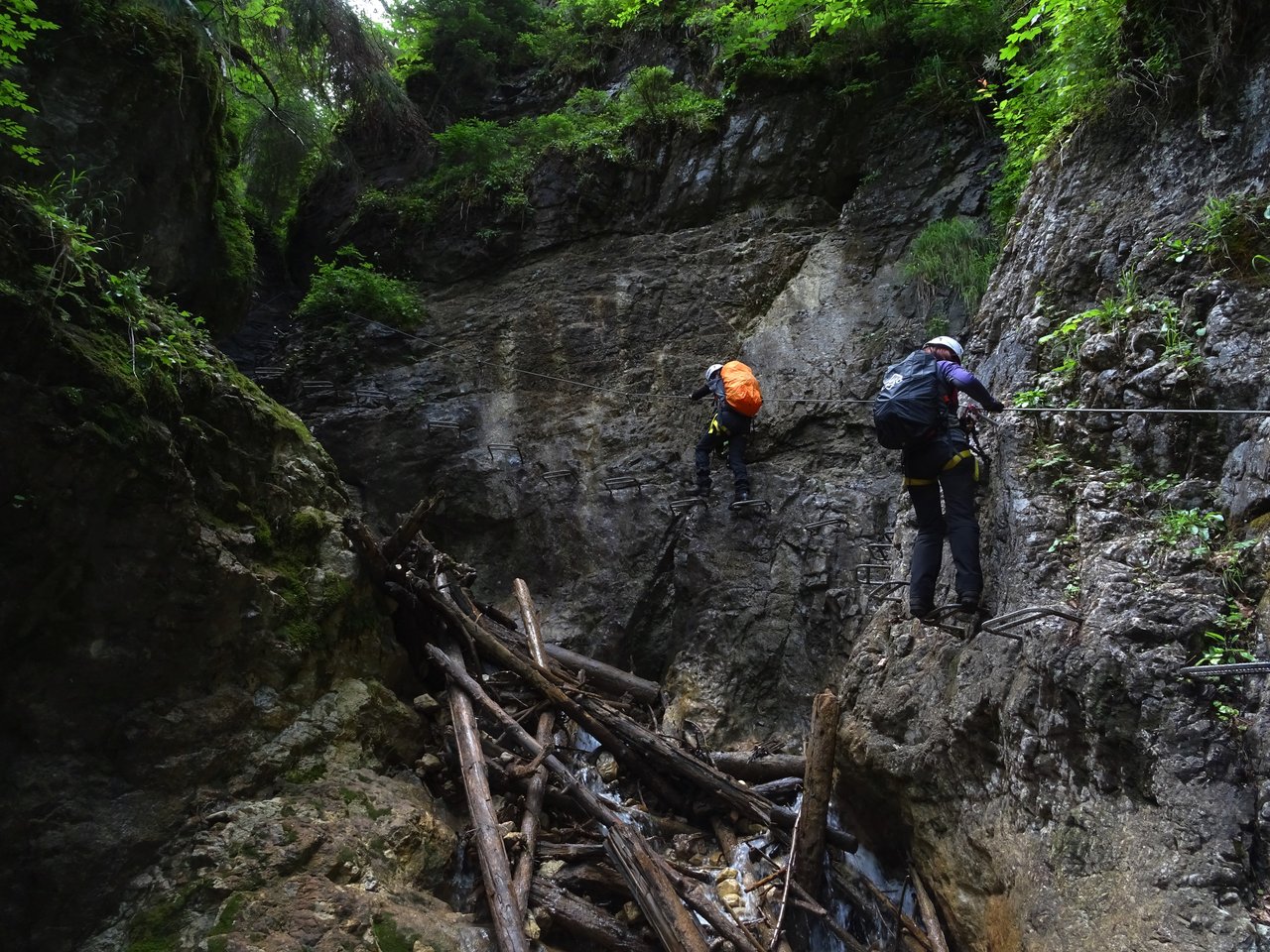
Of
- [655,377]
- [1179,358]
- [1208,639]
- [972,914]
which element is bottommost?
[972,914]

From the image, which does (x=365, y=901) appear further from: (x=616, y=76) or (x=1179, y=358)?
(x=616, y=76)

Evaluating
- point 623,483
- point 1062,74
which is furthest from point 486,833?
point 1062,74

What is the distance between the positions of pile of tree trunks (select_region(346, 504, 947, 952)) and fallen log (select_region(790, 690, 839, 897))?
0.01 m

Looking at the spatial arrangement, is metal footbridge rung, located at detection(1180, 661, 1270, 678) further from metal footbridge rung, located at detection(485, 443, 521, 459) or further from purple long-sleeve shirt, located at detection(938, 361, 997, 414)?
metal footbridge rung, located at detection(485, 443, 521, 459)

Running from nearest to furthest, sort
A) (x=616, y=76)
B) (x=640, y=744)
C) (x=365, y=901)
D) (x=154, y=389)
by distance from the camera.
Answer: (x=365, y=901)
(x=154, y=389)
(x=640, y=744)
(x=616, y=76)

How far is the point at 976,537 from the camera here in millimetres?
5453

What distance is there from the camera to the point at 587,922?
5637 mm

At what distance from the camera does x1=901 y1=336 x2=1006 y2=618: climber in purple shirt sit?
541cm

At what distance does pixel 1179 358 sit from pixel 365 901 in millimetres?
6190

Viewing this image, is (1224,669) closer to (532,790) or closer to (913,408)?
(913,408)

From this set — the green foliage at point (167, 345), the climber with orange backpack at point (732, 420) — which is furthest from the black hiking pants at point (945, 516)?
the green foliage at point (167, 345)

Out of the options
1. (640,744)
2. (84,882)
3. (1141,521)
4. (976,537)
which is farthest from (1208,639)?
(84,882)

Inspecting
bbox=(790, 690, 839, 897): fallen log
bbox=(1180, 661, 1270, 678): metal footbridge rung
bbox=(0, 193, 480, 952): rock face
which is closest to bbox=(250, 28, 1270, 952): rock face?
bbox=(1180, 661, 1270, 678): metal footbridge rung

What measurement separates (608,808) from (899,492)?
15.9 ft
